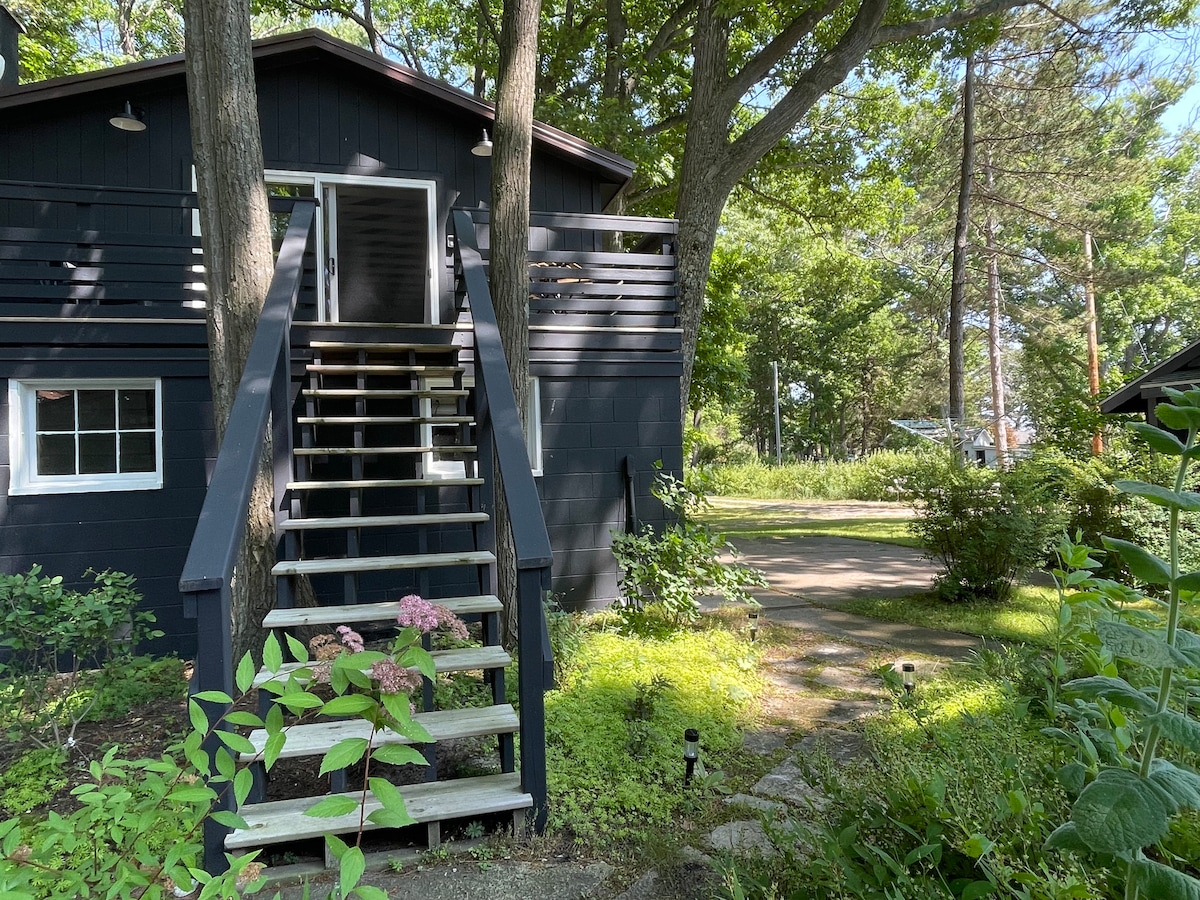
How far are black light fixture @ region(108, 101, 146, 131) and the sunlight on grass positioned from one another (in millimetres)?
7435

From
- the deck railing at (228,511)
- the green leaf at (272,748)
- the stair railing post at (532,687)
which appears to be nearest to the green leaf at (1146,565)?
the green leaf at (272,748)

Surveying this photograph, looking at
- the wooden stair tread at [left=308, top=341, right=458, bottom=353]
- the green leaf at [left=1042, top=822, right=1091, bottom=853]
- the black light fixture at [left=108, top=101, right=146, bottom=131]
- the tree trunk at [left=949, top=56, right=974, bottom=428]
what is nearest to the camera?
the green leaf at [left=1042, top=822, right=1091, bottom=853]

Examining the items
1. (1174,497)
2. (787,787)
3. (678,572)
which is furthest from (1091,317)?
(1174,497)

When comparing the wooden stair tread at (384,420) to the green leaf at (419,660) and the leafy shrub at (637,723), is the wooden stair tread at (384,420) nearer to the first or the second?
the leafy shrub at (637,723)

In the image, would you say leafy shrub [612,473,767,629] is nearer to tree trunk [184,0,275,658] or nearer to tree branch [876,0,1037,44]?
tree trunk [184,0,275,658]

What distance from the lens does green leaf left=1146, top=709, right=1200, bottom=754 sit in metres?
0.98

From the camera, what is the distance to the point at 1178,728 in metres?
1.00

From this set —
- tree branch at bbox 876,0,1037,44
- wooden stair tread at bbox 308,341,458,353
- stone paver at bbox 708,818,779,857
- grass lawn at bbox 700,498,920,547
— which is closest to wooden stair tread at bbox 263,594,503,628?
stone paver at bbox 708,818,779,857

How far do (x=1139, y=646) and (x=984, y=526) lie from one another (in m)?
5.97

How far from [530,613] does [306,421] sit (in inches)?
85.4

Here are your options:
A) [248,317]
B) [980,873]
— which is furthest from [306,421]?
[980,873]

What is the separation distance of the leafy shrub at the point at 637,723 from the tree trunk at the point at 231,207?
74.1 inches

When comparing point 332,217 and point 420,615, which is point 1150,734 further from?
point 332,217

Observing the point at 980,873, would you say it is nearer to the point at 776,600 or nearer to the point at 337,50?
the point at 776,600
